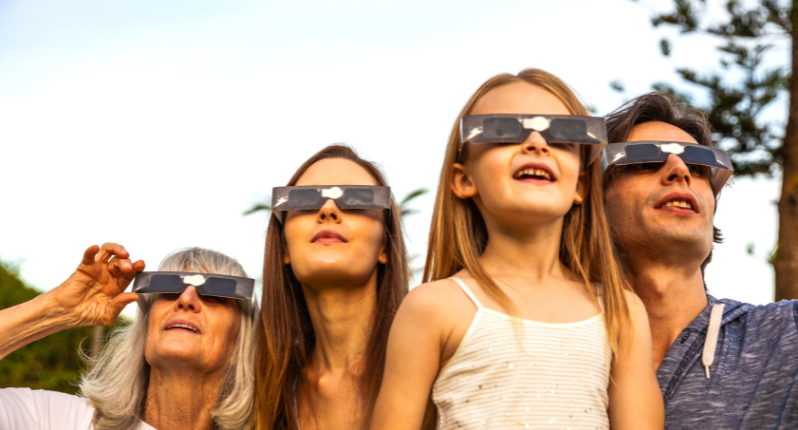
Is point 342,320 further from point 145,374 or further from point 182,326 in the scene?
point 145,374

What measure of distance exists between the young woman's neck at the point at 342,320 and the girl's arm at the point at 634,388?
151 centimetres

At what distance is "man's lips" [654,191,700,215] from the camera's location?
3.12 m

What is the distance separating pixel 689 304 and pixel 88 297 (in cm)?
301

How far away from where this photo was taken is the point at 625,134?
3.48 metres

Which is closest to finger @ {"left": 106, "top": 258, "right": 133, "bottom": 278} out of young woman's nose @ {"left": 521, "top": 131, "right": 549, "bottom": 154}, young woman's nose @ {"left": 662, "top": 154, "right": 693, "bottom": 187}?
young woman's nose @ {"left": 521, "top": 131, "right": 549, "bottom": 154}

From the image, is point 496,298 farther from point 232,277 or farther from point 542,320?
point 232,277

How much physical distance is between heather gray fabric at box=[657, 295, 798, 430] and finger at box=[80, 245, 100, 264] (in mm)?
2781

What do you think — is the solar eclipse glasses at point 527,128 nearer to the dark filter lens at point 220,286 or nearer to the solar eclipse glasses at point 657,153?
the solar eclipse glasses at point 657,153

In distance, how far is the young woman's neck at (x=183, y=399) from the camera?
358cm

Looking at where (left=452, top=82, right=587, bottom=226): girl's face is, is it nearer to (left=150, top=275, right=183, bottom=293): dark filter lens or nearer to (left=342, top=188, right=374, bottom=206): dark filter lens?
(left=342, top=188, right=374, bottom=206): dark filter lens

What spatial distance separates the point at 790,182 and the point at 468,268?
925 centimetres

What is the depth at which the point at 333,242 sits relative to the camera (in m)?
3.29

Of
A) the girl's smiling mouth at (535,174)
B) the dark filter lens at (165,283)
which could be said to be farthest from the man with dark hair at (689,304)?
the dark filter lens at (165,283)

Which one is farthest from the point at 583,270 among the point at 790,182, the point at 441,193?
the point at 790,182
